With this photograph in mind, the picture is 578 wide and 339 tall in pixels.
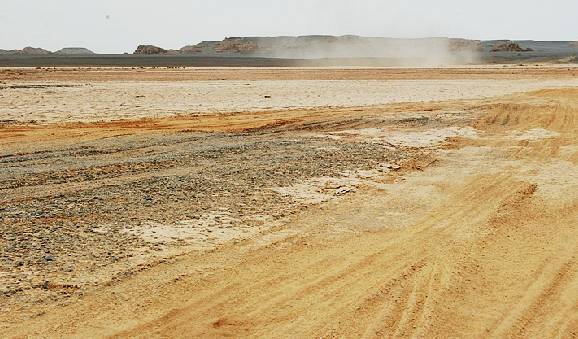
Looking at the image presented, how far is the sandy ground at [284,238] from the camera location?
16.9 ft

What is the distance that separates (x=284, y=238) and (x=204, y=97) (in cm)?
2131

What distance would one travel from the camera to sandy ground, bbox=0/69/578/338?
203 inches

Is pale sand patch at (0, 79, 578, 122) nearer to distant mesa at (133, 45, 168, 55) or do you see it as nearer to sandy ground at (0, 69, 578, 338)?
sandy ground at (0, 69, 578, 338)

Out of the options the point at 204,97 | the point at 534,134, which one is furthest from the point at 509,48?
the point at 534,134

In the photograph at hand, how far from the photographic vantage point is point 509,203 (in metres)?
8.92

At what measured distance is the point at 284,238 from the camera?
7195 mm

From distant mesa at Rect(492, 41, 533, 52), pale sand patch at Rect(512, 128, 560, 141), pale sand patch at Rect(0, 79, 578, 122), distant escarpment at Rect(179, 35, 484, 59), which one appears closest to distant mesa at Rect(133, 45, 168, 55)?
distant escarpment at Rect(179, 35, 484, 59)

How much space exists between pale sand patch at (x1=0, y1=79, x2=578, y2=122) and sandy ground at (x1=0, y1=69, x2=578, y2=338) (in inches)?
311

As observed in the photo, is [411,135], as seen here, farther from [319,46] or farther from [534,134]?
[319,46]

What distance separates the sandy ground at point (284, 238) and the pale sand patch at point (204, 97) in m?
7.89

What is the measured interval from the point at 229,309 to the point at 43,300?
1.68 metres

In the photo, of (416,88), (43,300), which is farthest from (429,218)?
(416,88)

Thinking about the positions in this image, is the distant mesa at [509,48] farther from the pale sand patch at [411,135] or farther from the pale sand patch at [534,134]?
the pale sand patch at [411,135]

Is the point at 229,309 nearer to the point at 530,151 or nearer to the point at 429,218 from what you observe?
the point at 429,218
